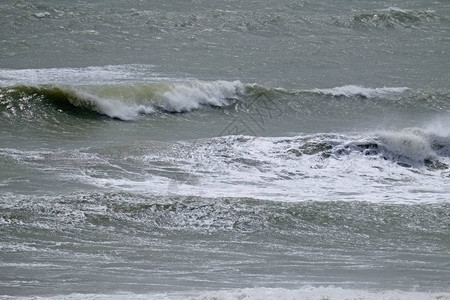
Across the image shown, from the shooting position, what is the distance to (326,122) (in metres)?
17.4

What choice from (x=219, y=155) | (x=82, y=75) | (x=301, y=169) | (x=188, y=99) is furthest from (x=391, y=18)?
(x=301, y=169)

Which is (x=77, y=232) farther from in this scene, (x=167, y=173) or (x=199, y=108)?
(x=199, y=108)

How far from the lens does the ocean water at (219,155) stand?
9.45 metres

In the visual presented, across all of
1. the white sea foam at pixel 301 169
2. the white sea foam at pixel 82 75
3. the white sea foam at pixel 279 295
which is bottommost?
the white sea foam at pixel 279 295

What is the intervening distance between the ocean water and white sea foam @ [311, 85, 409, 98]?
39 mm

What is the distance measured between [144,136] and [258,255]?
19.7 feet

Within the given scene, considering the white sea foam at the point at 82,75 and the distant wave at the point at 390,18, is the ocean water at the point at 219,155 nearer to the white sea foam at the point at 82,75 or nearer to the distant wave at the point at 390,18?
the white sea foam at the point at 82,75

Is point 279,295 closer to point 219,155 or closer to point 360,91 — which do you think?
point 219,155

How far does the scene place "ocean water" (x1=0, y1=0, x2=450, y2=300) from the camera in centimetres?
945

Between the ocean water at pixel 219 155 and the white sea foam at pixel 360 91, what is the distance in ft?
0.13

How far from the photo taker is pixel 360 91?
19.1 meters

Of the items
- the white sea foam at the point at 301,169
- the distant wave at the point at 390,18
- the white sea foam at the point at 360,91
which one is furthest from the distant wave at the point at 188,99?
the distant wave at the point at 390,18

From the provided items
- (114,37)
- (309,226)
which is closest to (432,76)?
(114,37)

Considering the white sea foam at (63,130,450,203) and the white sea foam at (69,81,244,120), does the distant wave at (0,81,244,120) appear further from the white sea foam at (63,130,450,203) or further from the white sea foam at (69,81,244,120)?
the white sea foam at (63,130,450,203)
